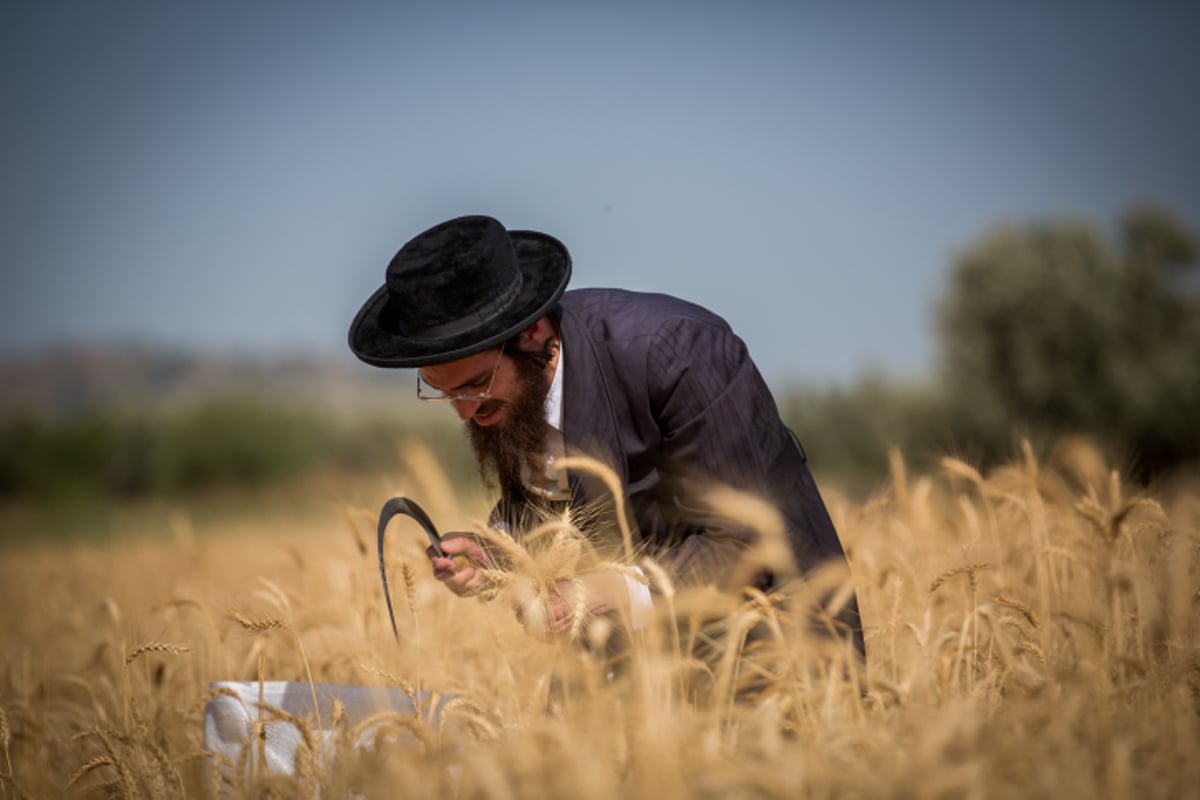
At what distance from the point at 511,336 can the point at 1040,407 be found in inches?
1097

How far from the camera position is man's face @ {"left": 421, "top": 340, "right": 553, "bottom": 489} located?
10.4ft

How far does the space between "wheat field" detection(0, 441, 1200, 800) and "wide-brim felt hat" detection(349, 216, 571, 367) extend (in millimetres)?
675

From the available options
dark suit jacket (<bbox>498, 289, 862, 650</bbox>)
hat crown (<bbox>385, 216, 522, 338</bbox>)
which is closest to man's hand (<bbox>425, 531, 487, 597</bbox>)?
dark suit jacket (<bbox>498, 289, 862, 650</bbox>)

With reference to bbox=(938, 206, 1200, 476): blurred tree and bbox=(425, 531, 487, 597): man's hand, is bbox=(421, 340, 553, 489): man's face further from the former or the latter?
bbox=(938, 206, 1200, 476): blurred tree

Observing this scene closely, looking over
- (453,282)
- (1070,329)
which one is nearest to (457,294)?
(453,282)

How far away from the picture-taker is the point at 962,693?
9.48 ft

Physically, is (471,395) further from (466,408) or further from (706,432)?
(706,432)

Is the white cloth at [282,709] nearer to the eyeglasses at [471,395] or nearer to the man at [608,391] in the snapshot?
the man at [608,391]

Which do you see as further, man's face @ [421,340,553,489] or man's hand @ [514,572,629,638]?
man's face @ [421,340,553,489]

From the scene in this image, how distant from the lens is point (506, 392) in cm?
323

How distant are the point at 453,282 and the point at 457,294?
0.13 feet

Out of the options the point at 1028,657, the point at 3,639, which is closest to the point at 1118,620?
the point at 1028,657

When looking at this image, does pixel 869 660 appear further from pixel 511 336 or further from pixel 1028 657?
pixel 511 336

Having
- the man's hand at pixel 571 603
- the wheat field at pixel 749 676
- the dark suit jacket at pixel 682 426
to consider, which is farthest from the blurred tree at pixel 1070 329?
the man's hand at pixel 571 603
